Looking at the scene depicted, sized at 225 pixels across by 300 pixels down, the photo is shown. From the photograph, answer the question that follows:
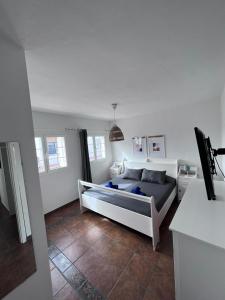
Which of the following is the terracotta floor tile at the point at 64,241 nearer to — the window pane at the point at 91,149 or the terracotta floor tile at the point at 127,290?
the terracotta floor tile at the point at 127,290

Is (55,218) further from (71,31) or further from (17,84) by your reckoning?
(71,31)

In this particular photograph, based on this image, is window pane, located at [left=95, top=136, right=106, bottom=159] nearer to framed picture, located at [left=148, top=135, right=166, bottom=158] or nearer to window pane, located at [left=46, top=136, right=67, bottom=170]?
window pane, located at [left=46, top=136, right=67, bottom=170]

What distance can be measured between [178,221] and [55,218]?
112 inches

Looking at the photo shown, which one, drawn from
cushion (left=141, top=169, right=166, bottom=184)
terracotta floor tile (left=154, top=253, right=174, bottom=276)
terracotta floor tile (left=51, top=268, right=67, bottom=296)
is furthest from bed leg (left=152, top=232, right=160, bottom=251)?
cushion (left=141, top=169, right=166, bottom=184)

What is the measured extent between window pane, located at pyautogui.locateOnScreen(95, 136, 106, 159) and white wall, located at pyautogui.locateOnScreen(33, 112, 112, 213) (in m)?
0.28

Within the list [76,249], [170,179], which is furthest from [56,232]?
[170,179]

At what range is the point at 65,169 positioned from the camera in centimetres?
355

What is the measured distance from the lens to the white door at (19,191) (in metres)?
0.92

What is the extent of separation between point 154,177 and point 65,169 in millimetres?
2262

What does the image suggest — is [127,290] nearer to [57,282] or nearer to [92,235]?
[57,282]

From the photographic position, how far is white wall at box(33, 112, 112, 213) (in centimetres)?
312

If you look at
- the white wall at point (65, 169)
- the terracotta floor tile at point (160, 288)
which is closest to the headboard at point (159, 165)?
the white wall at point (65, 169)

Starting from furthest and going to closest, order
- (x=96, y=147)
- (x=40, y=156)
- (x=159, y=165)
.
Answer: (x=96, y=147) < (x=159, y=165) < (x=40, y=156)

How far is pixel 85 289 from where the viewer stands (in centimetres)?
153
